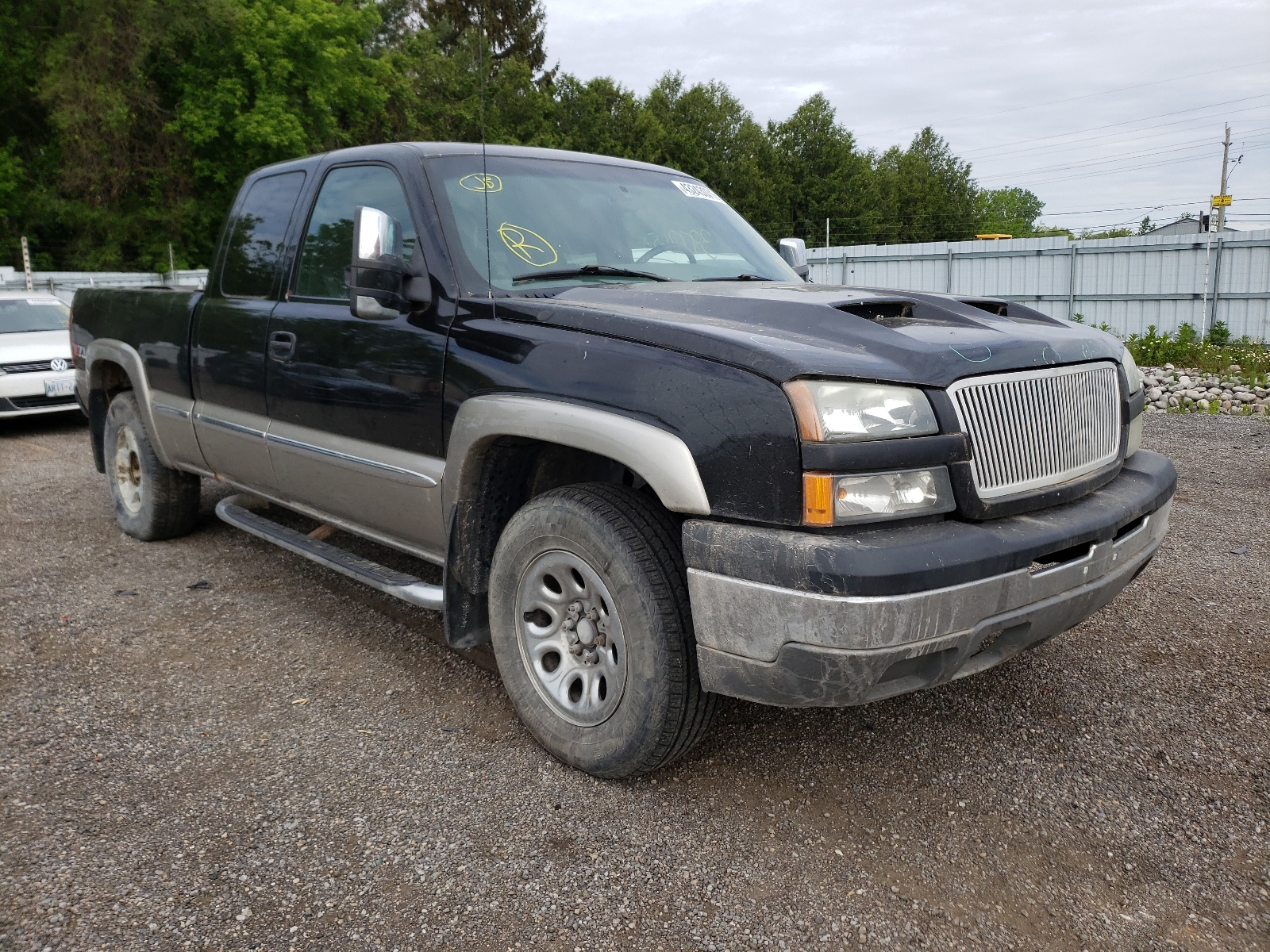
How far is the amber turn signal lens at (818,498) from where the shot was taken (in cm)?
230

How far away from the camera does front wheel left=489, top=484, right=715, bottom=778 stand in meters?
2.61

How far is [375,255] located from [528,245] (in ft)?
1.89

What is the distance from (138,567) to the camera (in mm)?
5137

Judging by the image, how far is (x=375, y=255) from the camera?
10.1ft

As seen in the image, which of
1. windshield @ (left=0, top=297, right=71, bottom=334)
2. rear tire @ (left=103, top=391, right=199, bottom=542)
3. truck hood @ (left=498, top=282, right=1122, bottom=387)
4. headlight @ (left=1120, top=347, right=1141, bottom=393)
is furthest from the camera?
windshield @ (left=0, top=297, right=71, bottom=334)

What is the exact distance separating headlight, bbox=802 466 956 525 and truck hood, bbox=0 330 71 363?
963 cm

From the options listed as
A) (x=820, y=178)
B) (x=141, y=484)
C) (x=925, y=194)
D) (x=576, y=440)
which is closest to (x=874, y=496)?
(x=576, y=440)

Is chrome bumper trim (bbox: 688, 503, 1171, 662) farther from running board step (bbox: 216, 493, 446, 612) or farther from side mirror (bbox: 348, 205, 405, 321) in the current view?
side mirror (bbox: 348, 205, 405, 321)

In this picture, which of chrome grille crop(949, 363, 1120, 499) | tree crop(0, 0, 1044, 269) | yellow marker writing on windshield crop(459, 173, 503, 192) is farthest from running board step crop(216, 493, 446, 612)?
tree crop(0, 0, 1044, 269)

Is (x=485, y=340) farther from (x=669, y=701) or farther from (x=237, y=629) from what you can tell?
(x=237, y=629)

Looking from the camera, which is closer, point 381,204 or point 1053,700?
point 1053,700

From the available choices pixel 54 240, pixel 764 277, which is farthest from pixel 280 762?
pixel 54 240

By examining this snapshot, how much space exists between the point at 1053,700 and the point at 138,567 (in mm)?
4435

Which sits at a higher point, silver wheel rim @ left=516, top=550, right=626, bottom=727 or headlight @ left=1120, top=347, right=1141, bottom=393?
headlight @ left=1120, top=347, right=1141, bottom=393
